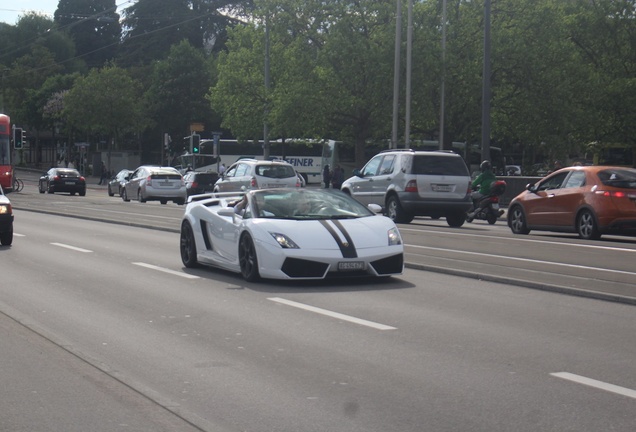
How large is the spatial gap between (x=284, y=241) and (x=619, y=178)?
1044 cm

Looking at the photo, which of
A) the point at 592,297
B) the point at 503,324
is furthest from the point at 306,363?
the point at 592,297

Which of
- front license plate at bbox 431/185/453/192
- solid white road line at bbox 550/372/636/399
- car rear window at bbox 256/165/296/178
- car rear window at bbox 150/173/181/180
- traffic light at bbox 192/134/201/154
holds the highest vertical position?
traffic light at bbox 192/134/201/154

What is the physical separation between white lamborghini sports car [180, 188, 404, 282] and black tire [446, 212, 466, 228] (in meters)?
12.3

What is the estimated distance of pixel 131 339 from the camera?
9.02 m

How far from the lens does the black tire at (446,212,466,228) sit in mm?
26141

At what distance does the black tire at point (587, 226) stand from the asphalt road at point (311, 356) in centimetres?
822

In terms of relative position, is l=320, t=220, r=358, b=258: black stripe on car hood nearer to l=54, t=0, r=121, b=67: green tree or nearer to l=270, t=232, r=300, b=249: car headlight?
l=270, t=232, r=300, b=249: car headlight

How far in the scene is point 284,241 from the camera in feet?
40.8

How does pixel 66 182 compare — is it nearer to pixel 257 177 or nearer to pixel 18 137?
pixel 18 137

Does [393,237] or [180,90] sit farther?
[180,90]

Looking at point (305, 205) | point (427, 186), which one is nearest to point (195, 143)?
point (427, 186)

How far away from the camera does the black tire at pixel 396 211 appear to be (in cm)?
2594

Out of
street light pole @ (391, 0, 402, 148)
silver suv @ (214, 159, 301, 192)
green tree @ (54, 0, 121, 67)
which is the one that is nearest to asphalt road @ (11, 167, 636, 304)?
silver suv @ (214, 159, 301, 192)

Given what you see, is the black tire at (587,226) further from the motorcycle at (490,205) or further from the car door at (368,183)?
the motorcycle at (490,205)
